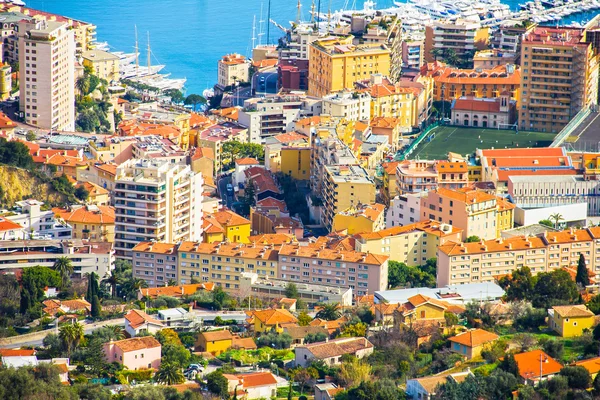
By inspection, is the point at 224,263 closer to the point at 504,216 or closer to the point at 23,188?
the point at 23,188

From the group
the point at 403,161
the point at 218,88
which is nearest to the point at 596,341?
the point at 403,161

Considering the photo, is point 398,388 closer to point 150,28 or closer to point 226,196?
point 226,196

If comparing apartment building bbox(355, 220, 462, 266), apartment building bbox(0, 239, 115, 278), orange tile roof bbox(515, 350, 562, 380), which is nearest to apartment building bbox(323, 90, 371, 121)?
apartment building bbox(355, 220, 462, 266)

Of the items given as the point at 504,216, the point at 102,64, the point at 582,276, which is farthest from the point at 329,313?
the point at 102,64

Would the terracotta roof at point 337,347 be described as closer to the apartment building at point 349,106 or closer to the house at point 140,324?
the house at point 140,324

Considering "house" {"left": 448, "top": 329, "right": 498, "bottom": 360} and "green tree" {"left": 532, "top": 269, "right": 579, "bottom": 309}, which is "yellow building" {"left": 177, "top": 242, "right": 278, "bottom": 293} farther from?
"house" {"left": 448, "top": 329, "right": 498, "bottom": 360}

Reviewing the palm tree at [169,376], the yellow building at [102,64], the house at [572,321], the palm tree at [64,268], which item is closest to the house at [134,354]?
the palm tree at [169,376]
